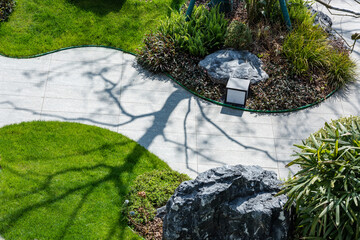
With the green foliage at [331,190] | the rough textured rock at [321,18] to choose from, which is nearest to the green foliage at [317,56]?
the rough textured rock at [321,18]

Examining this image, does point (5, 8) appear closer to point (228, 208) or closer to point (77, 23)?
point (77, 23)

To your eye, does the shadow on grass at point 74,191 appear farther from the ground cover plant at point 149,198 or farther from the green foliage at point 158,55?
the green foliage at point 158,55

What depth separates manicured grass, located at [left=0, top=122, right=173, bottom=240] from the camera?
7054 mm

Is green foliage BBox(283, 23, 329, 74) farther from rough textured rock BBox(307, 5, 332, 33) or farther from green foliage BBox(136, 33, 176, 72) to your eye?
green foliage BBox(136, 33, 176, 72)

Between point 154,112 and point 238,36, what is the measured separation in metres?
2.65

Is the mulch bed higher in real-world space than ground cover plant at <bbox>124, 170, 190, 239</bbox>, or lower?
higher

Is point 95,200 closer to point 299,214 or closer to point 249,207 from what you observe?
point 249,207

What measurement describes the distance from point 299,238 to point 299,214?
1.02 feet

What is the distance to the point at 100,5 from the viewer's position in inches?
480

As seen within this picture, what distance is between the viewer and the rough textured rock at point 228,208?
636 centimetres

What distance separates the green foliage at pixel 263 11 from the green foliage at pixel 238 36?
0.77 meters

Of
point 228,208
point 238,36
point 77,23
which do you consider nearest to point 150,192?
point 228,208

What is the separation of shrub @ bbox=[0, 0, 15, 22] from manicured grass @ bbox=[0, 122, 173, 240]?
374 centimetres

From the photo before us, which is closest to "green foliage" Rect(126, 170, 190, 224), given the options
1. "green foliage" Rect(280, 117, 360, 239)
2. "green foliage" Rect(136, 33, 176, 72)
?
"green foliage" Rect(280, 117, 360, 239)
